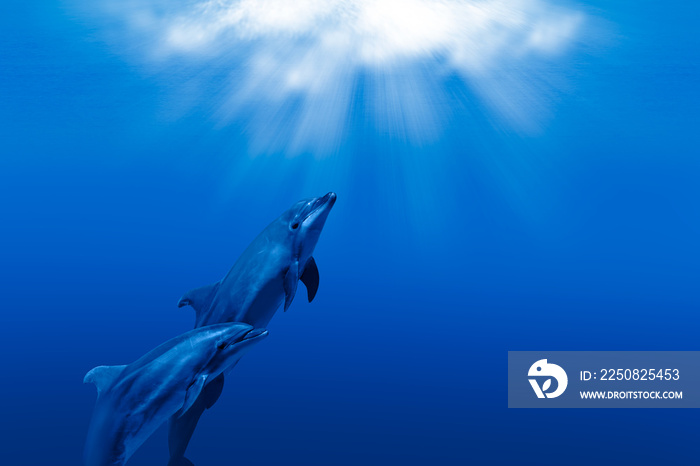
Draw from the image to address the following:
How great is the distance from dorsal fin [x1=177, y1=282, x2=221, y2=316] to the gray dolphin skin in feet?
2.97

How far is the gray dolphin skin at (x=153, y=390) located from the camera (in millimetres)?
2848

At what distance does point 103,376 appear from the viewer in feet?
10.6

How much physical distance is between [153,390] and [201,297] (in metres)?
1.26

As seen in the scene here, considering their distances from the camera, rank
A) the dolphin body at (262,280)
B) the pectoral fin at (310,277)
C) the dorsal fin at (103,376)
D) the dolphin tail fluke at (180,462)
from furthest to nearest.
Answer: the pectoral fin at (310,277) < the dolphin tail fluke at (180,462) < the dolphin body at (262,280) < the dorsal fin at (103,376)

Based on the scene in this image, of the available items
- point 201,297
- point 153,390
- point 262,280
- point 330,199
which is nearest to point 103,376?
point 153,390

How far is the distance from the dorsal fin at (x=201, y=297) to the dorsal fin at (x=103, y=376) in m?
0.84

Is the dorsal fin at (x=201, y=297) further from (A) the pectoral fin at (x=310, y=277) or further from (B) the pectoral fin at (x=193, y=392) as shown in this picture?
(B) the pectoral fin at (x=193, y=392)

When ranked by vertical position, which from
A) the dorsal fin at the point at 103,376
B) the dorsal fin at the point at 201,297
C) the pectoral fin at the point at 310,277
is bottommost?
the dorsal fin at the point at 103,376

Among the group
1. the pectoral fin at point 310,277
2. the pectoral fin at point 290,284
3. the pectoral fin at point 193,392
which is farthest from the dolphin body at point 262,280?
the pectoral fin at point 193,392

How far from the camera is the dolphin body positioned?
3.61 m

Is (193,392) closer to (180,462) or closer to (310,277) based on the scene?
(180,462)

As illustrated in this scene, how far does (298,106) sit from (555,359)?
112 ft

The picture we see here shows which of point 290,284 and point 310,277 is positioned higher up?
point 310,277

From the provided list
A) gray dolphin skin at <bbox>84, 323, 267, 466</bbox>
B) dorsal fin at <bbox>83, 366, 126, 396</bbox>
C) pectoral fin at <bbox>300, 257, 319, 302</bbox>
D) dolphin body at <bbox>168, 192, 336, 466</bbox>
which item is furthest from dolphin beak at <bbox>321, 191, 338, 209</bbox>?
dorsal fin at <bbox>83, 366, 126, 396</bbox>
